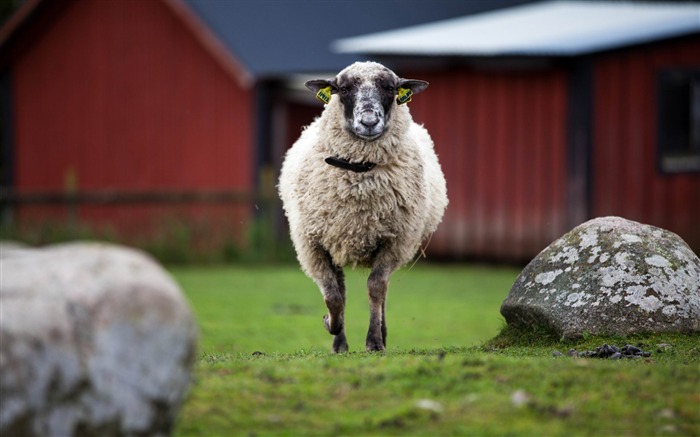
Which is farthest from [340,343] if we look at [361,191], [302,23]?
[302,23]

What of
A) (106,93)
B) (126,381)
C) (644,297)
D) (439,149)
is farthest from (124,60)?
(126,381)

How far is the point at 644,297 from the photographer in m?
8.27

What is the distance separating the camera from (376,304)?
29.0ft

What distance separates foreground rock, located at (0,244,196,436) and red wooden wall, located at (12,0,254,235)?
1830 cm

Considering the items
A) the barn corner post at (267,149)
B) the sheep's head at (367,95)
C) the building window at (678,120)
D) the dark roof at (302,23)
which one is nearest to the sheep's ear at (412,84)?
the sheep's head at (367,95)

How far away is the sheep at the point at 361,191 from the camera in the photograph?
8727mm

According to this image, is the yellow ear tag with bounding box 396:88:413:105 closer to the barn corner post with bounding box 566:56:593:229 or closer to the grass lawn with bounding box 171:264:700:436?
the grass lawn with bounding box 171:264:700:436

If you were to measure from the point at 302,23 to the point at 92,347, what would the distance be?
2173 centimetres

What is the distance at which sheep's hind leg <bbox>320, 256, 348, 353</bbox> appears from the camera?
29.1 ft

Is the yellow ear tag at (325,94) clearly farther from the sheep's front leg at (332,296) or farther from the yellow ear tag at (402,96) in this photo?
the sheep's front leg at (332,296)

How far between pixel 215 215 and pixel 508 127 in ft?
20.7

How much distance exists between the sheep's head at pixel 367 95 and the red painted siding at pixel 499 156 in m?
12.3

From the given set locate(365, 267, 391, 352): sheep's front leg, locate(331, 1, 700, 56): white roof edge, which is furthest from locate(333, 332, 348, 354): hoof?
locate(331, 1, 700, 56): white roof edge

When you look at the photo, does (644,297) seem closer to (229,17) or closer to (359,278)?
(359,278)
